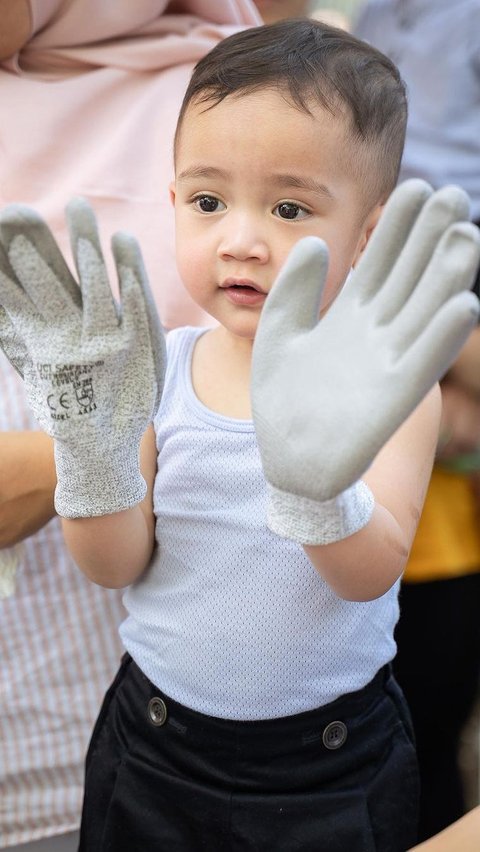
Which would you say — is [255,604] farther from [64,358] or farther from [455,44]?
[455,44]

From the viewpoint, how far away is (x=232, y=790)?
107cm

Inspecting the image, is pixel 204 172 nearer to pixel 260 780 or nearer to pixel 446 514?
pixel 260 780

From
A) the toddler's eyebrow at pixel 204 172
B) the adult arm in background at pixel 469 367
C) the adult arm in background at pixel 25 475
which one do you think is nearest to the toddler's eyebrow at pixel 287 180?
the toddler's eyebrow at pixel 204 172

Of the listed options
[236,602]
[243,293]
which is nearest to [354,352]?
[243,293]

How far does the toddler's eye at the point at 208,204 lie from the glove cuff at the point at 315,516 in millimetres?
307

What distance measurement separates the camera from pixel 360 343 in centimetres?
79

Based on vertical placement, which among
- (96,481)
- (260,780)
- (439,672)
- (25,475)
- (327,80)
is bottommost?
(439,672)

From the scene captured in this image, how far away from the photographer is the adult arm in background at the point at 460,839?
0.93 metres

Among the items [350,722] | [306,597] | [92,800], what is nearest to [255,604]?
[306,597]

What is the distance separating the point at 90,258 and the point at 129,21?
665mm

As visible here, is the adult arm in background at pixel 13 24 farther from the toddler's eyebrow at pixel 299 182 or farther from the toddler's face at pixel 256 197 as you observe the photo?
the toddler's eyebrow at pixel 299 182

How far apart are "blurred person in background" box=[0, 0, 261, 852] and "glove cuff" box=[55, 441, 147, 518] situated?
1.00 feet

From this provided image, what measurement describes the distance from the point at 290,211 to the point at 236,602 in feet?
1.23

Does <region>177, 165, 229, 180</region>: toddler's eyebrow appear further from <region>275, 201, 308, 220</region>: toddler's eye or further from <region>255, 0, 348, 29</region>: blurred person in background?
<region>255, 0, 348, 29</region>: blurred person in background
